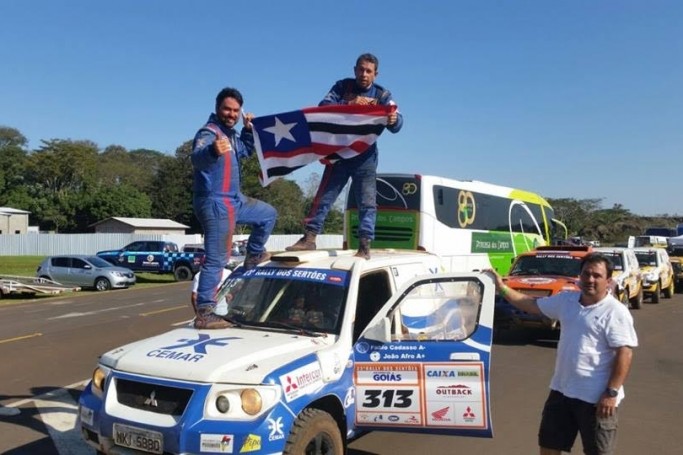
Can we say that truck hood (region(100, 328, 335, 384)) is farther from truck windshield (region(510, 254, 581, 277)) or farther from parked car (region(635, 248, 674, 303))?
parked car (region(635, 248, 674, 303))

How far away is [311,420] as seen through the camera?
12.8 feet

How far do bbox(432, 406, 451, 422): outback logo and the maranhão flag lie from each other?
2.82 meters

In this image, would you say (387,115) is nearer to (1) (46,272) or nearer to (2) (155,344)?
(2) (155,344)

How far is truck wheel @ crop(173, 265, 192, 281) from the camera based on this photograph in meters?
30.3

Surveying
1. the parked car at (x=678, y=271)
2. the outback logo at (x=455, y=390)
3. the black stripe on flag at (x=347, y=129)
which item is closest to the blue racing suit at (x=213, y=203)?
the black stripe on flag at (x=347, y=129)

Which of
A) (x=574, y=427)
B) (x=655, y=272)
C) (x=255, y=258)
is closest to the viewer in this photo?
(x=574, y=427)

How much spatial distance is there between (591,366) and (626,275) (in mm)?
12566

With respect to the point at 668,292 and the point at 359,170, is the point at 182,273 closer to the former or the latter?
the point at 668,292

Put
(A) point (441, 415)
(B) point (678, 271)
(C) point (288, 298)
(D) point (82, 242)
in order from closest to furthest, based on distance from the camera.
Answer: (A) point (441, 415)
(C) point (288, 298)
(B) point (678, 271)
(D) point (82, 242)

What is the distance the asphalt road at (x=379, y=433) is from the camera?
5.75 meters

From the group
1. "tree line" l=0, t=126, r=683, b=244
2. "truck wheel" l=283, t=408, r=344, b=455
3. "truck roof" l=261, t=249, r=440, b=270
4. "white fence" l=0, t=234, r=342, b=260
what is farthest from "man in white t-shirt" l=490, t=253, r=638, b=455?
"tree line" l=0, t=126, r=683, b=244

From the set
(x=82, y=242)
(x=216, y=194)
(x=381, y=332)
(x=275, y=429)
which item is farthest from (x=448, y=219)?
(x=82, y=242)

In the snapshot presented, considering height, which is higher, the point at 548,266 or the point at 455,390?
the point at 548,266

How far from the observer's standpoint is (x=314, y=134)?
20.6ft
